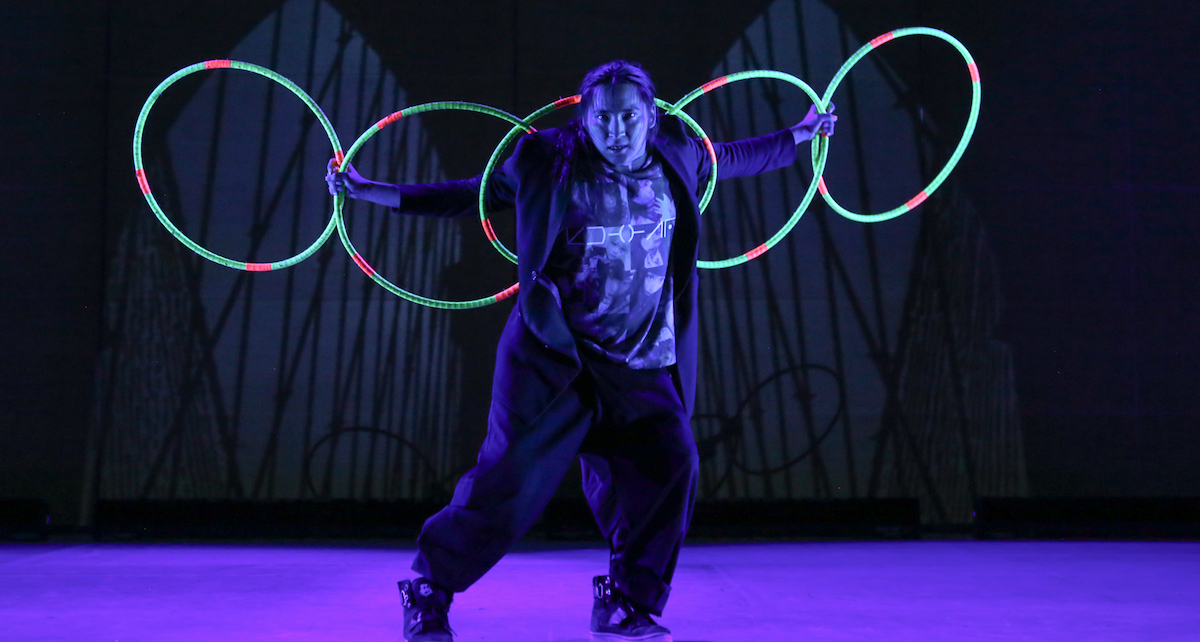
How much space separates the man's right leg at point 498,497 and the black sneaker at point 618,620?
0.31 m

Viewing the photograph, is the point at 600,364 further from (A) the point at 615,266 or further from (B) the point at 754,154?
(B) the point at 754,154

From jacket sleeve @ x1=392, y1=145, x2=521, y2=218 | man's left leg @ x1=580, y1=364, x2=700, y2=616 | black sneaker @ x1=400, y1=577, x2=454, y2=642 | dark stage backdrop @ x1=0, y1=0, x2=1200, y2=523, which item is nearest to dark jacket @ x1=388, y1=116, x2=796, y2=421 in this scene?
jacket sleeve @ x1=392, y1=145, x2=521, y2=218

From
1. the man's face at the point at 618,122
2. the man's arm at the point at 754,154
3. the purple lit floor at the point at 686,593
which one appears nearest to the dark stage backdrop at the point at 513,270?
the purple lit floor at the point at 686,593

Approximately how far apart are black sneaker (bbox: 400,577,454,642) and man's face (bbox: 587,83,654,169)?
3.85 feet

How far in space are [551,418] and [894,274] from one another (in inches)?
116

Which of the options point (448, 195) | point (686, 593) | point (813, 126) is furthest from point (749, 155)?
point (686, 593)

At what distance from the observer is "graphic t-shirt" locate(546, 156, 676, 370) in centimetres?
263

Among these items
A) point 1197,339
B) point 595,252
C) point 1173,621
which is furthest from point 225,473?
point 1197,339

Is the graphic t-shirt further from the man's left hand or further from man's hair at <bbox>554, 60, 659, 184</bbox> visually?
the man's left hand

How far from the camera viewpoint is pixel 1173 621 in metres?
3.00

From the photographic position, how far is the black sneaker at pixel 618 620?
2.66 metres

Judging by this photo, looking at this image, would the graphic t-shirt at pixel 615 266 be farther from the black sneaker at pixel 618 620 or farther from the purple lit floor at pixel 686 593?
the purple lit floor at pixel 686 593

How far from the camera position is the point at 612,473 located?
2758mm

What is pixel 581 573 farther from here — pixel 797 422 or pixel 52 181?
pixel 52 181
